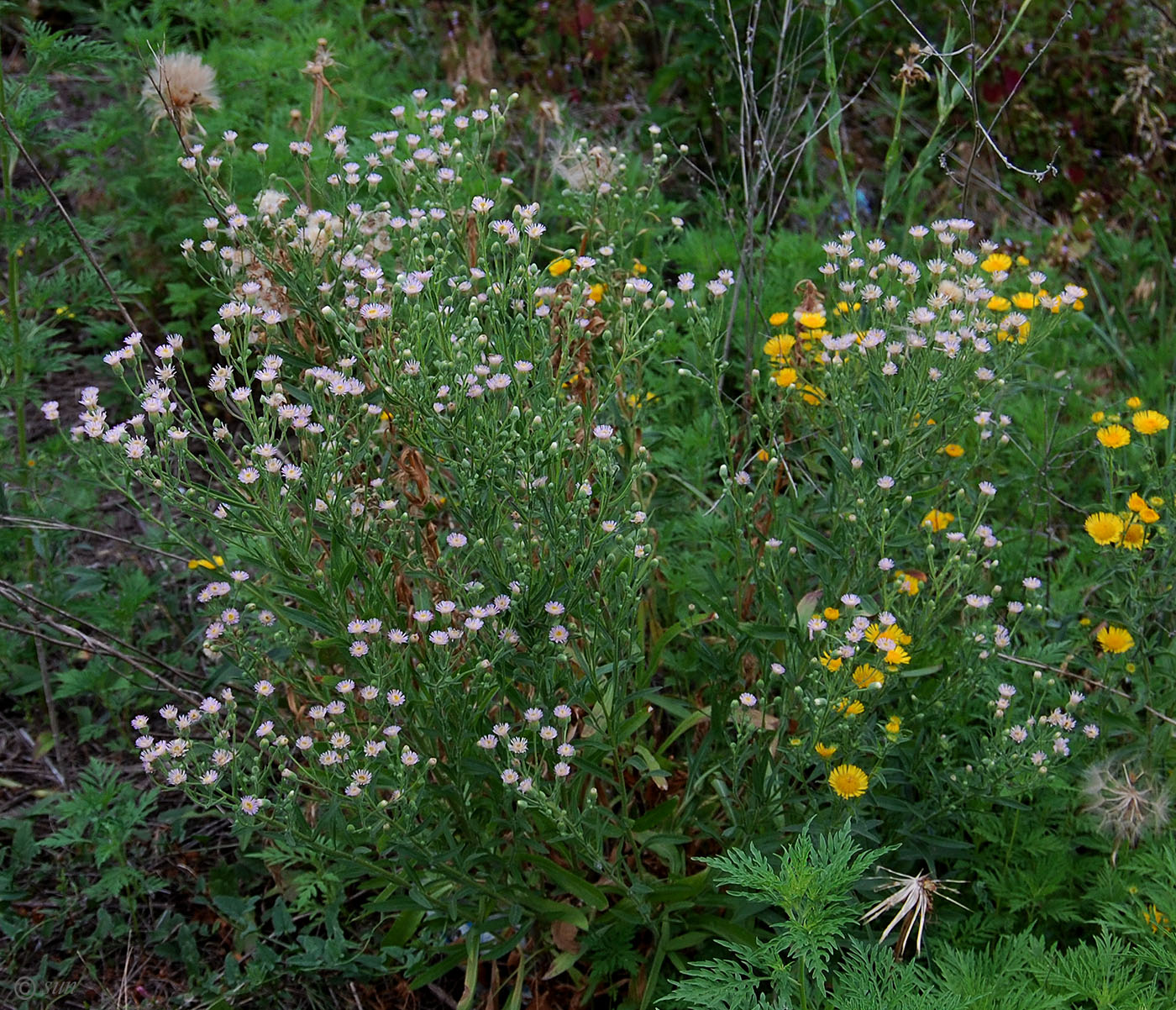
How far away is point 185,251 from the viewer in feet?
7.73

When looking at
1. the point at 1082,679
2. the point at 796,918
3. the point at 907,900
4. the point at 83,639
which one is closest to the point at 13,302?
the point at 83,639

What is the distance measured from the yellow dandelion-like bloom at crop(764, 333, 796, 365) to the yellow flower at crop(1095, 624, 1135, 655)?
924 mm

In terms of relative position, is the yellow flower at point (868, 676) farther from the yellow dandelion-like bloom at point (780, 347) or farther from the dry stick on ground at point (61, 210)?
the dry stick on ground at point (61, 210)

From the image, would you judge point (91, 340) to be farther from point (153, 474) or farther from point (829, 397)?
point (829, 397)

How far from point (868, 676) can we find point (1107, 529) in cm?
77

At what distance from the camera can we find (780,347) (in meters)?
2.77

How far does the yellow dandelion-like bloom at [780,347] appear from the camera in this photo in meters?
2.73

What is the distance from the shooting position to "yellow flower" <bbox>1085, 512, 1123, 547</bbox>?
2588 mm

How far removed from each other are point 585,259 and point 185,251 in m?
0.81

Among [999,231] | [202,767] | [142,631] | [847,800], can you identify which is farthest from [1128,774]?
[999,231]

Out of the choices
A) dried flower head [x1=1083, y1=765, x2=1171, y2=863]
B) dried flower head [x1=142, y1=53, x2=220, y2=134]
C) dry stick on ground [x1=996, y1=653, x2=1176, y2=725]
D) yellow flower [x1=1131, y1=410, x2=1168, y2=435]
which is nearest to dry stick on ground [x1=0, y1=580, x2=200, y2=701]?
dried flower head [x1=142, y1=53, x2=220, y2=134]

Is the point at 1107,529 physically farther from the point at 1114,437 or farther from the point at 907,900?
the point at 907,900

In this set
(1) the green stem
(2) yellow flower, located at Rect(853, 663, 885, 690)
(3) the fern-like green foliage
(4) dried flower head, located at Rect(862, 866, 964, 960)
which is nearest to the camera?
(3) the fern-like green foliage

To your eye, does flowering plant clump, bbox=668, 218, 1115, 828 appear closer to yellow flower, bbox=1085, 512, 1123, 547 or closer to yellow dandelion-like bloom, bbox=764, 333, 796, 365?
yellow dandelion-like bloom, bbox=764, 333, 796, 365
